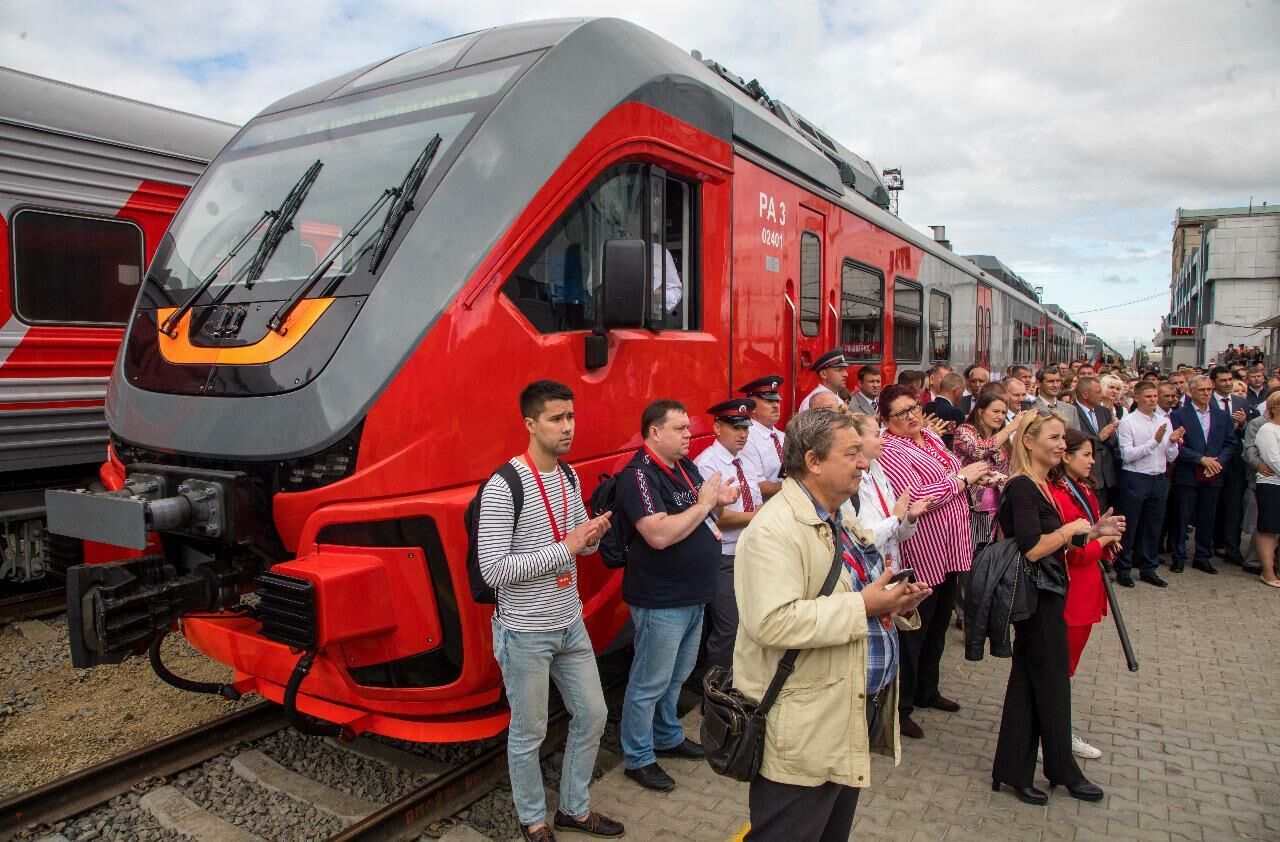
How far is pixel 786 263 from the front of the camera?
570cm

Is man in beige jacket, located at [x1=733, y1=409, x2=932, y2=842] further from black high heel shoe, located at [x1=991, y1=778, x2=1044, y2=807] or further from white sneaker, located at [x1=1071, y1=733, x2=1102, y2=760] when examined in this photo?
white sneaker, located at [x1=1071, y1=733, x2=1102, y2=760]

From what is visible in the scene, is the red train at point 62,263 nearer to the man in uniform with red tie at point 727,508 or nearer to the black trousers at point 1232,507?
the man in uniform with red tie at point 727,508

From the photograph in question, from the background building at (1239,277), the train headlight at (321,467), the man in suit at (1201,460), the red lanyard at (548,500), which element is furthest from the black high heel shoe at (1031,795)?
the background building at (1239,277)

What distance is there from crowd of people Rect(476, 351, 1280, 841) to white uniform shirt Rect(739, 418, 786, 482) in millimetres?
13

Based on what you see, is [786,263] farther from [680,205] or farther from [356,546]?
[356,546]

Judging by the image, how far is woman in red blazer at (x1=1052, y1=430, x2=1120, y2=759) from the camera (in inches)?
154

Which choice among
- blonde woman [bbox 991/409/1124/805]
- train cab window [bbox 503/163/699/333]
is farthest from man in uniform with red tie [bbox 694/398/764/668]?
blonde woman [bbox 991/409/1124/805]

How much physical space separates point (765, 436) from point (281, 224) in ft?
8.82

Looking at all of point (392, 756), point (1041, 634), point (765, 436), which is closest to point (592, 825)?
point (392, 756)

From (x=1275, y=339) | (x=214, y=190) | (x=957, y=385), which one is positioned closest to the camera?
(x=214, y=190)

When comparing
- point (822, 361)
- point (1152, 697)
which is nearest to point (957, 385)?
point (822, 361)

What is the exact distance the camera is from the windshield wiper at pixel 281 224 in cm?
388

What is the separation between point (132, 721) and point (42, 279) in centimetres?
320

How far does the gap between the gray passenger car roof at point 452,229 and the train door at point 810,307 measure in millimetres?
1856
